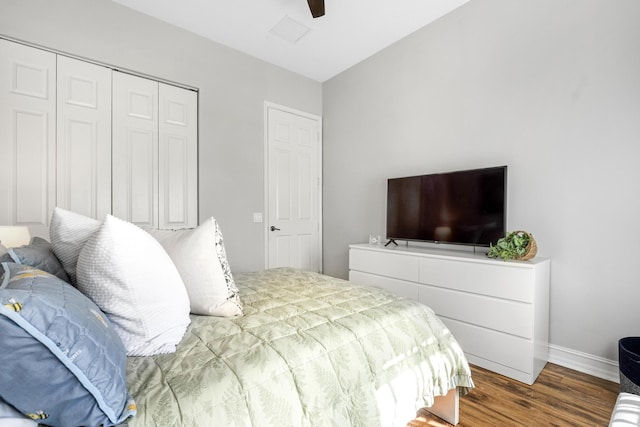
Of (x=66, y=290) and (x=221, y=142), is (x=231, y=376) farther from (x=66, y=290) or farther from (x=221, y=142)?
(x=221, y=142)

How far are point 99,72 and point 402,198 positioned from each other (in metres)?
2.93

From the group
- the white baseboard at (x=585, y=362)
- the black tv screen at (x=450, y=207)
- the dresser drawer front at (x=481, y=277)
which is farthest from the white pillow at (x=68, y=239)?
the white baseboard at (x=585, y=362)

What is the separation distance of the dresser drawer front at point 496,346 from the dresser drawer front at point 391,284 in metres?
0.34

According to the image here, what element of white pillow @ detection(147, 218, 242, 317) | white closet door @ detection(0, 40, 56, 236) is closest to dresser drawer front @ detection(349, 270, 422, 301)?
white pillow @ detection(147, 218, 242, 317)

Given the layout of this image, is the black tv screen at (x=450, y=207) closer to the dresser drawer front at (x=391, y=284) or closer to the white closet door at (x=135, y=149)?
the dresser drawer front at (x=391, y=284)

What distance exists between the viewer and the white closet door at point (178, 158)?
2895 millimetres

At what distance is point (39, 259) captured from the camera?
1.03 meters

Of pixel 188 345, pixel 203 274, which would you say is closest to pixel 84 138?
pixel 203 274

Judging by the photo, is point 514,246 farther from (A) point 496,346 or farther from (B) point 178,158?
(B) point 178,158

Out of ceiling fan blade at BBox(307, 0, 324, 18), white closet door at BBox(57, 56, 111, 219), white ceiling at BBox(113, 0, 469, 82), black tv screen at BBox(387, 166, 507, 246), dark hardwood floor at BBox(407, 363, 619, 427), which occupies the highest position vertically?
white ceiling at BBox(113, 0, 469, 82)

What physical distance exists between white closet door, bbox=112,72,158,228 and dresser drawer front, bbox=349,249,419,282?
6.51 feet

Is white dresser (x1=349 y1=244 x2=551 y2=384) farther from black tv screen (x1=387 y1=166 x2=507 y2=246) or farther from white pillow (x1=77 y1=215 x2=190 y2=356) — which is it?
white pillow (x1=77 y1=215 x2=190 y2=356)

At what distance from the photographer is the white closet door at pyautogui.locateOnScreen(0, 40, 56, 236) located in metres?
2.20

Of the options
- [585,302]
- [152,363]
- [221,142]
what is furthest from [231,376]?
[221,142]
